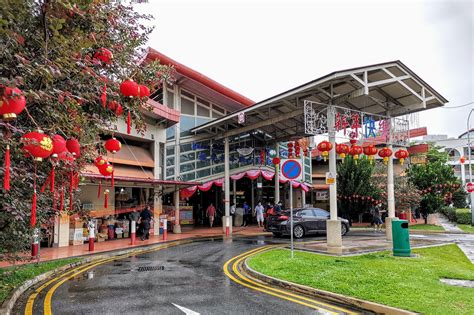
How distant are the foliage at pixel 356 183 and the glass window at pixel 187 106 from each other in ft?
37.1

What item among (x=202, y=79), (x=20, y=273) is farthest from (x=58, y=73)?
(x=202, y=79)

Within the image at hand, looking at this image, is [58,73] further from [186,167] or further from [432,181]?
[432,181]

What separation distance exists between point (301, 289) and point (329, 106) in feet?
27.7

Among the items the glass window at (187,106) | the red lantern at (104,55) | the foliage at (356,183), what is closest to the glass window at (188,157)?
the glass window at (187,106)

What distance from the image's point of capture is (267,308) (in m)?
6.35

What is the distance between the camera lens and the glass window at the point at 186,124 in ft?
74.6

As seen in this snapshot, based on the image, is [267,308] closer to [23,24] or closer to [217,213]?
[23,24]

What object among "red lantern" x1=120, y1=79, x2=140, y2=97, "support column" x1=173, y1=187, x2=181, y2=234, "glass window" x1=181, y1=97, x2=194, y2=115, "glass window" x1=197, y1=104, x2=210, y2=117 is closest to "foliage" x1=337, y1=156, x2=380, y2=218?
"glass window" x1=197, y1=104, x2=210, y2=117

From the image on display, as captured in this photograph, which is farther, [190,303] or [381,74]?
[381,74]

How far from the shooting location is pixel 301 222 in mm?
18156

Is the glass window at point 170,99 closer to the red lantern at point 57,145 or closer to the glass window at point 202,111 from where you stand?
the glass window at point 202,111

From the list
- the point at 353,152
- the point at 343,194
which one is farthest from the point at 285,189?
the point at 353,152

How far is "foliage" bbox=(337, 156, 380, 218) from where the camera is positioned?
26469mm

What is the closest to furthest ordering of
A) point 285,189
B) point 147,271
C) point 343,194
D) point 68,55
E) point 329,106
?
point 68,55
point 147,271
point 329,106
point 343,194
point 285,189
